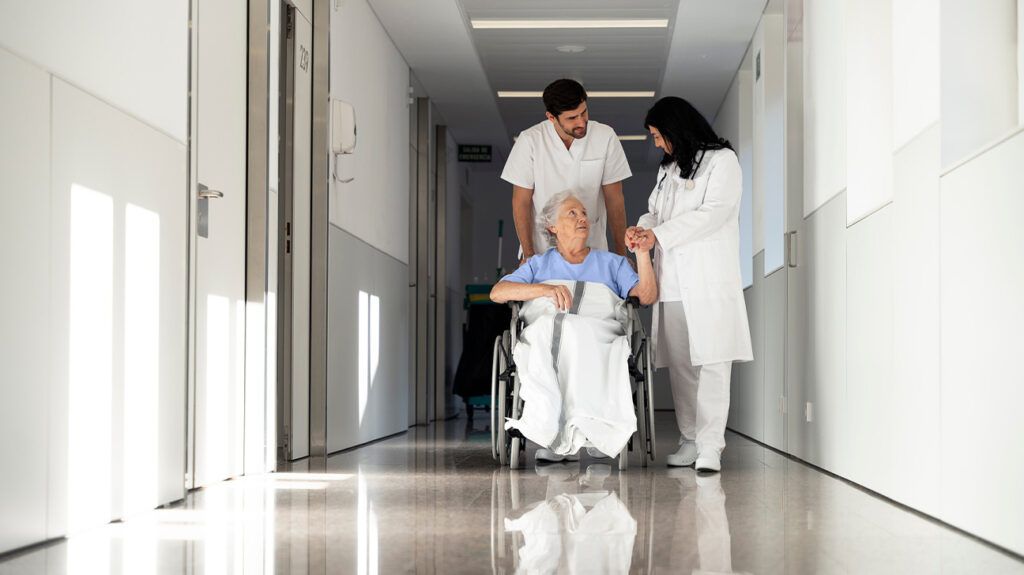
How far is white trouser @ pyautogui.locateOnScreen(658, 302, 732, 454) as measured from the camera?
4059 mm

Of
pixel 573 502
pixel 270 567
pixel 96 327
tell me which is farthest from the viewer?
pixel 573 502

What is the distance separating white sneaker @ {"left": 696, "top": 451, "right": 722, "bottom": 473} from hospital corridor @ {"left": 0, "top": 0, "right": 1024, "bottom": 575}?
0.05 feet

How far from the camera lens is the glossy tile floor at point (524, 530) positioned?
6.57 feet

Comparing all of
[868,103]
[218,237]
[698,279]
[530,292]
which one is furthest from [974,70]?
[218,237]

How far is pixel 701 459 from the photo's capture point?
13.0 ft

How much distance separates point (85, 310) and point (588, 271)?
2234mm

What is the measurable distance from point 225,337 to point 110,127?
3.84ft

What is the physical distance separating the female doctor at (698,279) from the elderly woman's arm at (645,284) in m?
0.06

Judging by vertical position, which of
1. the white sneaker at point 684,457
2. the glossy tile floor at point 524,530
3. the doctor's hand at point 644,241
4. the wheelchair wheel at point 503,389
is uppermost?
the doctor's hand at point 644,241

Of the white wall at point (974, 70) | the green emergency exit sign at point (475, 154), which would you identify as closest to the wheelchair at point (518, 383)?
the white wall at point (974, 70)

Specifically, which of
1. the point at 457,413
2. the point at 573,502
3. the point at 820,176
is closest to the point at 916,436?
the point at 573,502

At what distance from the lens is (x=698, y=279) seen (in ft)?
13.5

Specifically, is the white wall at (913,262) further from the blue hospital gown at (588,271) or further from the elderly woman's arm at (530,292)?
the elderly woman's arm at (530,292)

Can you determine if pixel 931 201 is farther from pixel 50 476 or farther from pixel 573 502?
pixel 50 476
